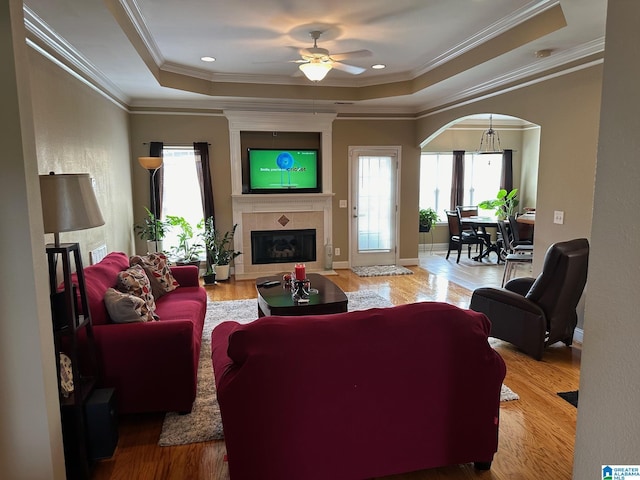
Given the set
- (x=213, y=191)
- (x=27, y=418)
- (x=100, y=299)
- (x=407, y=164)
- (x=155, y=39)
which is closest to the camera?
(x=27, y=418)

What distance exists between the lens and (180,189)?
6.73 metres

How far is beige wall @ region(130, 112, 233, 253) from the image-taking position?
639 cm

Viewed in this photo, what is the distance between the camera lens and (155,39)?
14.0 feet

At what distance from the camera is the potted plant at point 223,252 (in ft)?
21.6

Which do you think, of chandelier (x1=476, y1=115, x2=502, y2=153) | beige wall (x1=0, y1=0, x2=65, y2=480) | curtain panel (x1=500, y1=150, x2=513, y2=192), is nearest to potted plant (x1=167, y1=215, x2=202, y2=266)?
beige wall (x1=0, y1=0, x2=65, y2=480)

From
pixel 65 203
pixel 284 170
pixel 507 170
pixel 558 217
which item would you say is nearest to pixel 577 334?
pixel 558 217

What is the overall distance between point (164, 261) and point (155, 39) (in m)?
2.21

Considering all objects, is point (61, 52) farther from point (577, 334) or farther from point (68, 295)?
point (577, 334)

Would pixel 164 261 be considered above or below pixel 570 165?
below

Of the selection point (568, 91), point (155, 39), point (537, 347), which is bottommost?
point (537, 347)

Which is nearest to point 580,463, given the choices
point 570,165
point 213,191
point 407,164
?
point 570,165

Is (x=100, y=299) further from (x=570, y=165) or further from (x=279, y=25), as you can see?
(x=570, y=165)

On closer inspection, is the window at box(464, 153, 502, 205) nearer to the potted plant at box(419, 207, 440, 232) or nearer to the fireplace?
the potted plant at box(419, 207, 440, 232)

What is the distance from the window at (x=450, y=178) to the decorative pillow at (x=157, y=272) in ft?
21.4
